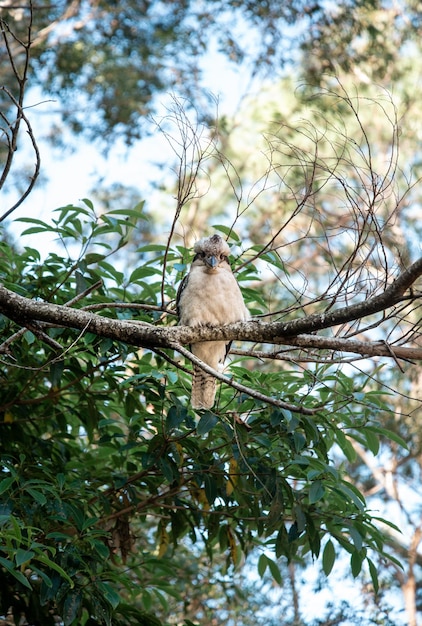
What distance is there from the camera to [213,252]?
395cm

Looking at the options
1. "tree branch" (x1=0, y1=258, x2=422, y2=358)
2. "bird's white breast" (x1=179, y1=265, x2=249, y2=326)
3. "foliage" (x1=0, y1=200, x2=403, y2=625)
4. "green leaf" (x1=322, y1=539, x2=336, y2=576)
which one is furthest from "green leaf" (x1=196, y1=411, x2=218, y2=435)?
"green leaf" (x1=322, y1=539, x2=336, y2=576)

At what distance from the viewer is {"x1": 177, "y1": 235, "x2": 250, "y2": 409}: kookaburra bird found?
3588mm

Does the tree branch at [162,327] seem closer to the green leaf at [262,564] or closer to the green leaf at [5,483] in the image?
the green leaf at [5,483]

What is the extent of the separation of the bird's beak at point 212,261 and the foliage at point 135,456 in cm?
20

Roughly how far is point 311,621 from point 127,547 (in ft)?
7.43

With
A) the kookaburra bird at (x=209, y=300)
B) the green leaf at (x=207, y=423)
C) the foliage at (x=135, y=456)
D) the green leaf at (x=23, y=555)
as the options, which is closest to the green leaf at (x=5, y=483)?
the foliage at (x=135, y=456)

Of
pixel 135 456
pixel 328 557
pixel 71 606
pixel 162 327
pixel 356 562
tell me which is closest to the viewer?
pixel 162 327

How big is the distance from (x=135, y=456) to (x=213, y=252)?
3.52ft

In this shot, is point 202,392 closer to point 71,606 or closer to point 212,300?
point 212,300

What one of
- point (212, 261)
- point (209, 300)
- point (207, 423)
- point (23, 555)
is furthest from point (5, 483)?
point (212, 261)

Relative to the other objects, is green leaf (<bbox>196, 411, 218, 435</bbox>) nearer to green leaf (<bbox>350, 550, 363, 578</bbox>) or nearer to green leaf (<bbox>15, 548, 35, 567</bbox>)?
green leaf (<bbox>15, 548, 35, 567</bbox>)

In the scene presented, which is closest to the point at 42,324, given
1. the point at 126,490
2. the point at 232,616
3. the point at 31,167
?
the point at 126,490

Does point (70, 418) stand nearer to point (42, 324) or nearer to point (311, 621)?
point (42, 324)

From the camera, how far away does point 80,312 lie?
112 inches
